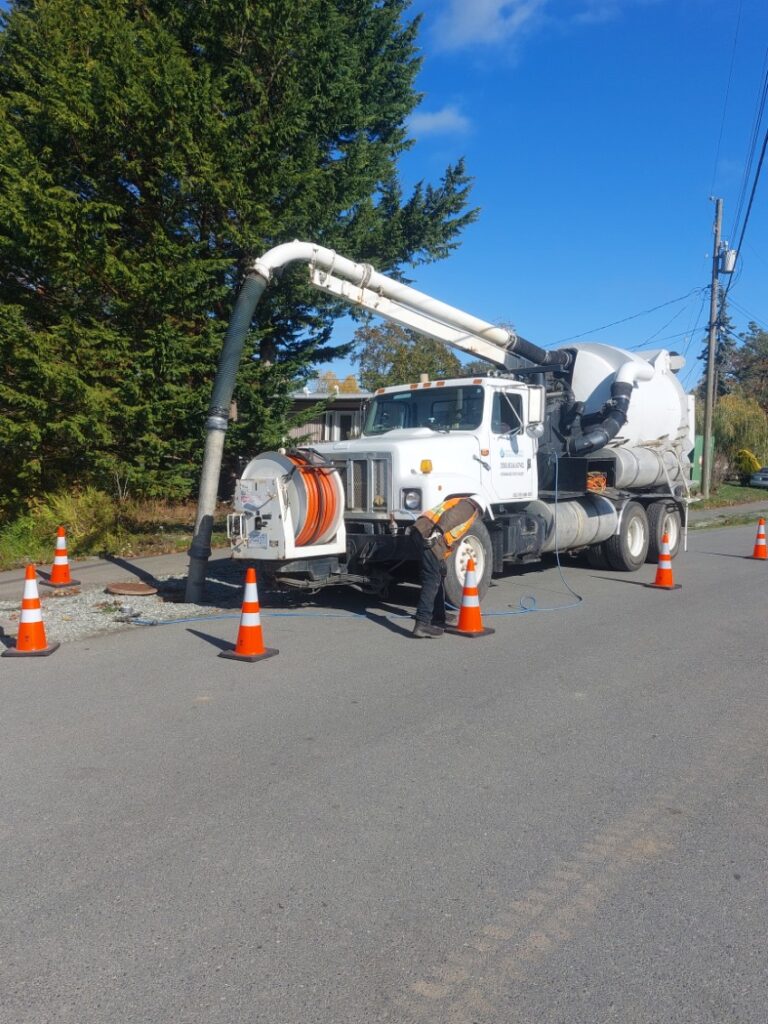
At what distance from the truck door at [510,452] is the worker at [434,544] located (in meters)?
1.89

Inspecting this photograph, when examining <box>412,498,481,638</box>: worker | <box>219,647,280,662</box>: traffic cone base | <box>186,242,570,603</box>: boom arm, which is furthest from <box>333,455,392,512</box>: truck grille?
<box>219,647,280,662</box>: traffic cone base

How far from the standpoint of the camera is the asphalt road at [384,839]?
10.2ft

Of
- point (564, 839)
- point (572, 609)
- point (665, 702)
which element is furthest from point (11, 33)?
point (564, 839)

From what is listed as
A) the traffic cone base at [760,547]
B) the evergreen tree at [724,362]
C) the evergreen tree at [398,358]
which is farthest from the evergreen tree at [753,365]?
the traffic cone base at [760,547]

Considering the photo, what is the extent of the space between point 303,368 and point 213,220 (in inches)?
132

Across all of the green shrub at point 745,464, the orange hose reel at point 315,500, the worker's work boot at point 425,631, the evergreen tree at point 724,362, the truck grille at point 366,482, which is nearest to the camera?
the worker's work boot at point 425,631

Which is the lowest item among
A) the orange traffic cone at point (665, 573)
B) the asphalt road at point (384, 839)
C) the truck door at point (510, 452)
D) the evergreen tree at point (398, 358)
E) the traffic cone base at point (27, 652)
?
the asphalt road at point (384, 839)

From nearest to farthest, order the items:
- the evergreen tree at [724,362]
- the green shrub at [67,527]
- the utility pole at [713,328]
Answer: the green shrub at [67,527]
the utility pole at [713,328]
the evergreen tree at [724,362]

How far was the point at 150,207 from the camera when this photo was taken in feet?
53.7

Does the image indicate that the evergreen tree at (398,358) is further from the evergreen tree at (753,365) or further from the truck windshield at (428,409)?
the evergreen tree at (753,365)

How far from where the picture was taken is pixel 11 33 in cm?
1608

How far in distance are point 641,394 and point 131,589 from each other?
28.0 feet

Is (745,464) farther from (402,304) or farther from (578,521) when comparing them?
(402,304)

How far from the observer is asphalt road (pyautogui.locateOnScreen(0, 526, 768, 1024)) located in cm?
312
